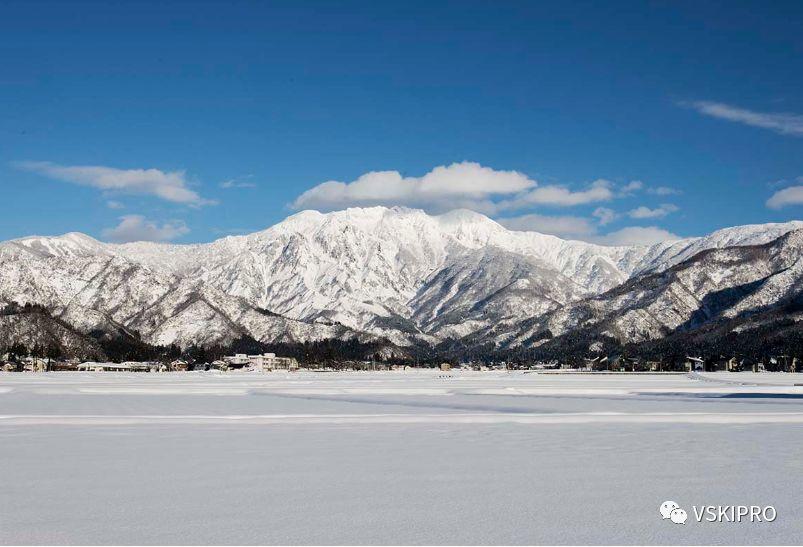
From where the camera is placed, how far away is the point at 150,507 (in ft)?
59.2

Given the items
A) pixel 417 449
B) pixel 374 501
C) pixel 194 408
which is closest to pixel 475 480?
pixel 374 501

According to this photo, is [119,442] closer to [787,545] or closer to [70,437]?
[70,437]

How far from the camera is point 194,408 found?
180 ft

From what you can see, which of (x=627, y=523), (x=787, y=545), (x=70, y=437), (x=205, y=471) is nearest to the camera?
(x=787, y=545)

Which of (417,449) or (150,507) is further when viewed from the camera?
(417,449)

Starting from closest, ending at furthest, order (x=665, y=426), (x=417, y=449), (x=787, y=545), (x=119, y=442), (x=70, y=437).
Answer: (x=787, y=545) → (x=417, y=449) → (x=119, y=442) → (x=70, y=437) → (x=665, y=426)

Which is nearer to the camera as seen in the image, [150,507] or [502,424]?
[150,507]

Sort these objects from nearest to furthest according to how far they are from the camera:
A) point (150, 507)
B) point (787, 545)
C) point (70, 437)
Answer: point (787, 545), point (150, 507), point (70, 437)

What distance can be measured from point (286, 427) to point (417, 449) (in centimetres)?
1173

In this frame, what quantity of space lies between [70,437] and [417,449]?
607 inches

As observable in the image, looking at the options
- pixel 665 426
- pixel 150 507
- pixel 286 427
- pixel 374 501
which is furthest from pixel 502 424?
pixel 150 507

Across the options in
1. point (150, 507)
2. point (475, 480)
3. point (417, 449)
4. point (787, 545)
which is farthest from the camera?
point (417, 449)

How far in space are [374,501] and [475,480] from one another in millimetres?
3929

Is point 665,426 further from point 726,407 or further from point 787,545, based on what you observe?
point 787,545
